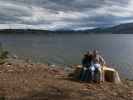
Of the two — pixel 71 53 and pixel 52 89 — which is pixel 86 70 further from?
pixel 71 53

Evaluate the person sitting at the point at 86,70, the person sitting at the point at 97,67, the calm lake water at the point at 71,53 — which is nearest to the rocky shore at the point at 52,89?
the person sitting at the point at 97,67

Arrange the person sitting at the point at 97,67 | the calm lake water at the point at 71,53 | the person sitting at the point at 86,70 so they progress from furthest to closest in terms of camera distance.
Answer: the calm lake water at the point at 71,53
the person sitting at the point at 86,70
the person sitting at the point at 97,67

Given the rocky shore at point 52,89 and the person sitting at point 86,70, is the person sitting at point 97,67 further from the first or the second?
the rocky shore at point 52,89

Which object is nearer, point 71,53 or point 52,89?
point 52,89

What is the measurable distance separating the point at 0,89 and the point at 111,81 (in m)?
5.13

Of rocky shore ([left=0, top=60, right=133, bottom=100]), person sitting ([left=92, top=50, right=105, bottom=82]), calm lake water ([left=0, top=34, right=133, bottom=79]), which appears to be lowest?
calm lake water ([left=0, top=34, right=133, bottom=79])

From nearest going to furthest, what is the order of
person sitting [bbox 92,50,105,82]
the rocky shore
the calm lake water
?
the rocky shore → person sitting [bbox 92,50,105,82] → the calm lake water

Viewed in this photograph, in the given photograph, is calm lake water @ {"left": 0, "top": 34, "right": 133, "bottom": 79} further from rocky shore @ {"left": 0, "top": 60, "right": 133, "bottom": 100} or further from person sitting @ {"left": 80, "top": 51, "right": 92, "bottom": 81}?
rocky shore @ {"left": 0, "top": 60, "right": 133, "bottom": 100}

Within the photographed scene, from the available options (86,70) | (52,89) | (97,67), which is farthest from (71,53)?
(52,89)

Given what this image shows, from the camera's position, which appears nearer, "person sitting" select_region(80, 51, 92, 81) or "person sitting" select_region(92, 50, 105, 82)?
"person sitting" select_region(92, 50, 105, 82)

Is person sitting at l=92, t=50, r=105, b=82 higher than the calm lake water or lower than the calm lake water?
higher

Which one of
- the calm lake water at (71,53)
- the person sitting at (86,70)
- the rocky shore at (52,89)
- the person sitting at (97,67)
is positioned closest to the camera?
the rocky shore at (52,89)

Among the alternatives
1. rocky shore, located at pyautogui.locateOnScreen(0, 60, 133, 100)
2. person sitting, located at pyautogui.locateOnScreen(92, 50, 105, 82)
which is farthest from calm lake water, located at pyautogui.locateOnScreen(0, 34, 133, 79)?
rocky shore, located at pyautogui.locateOnScreen(0, 60, 133, 100)

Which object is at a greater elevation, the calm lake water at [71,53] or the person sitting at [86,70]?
the person sitting at [86,70]
